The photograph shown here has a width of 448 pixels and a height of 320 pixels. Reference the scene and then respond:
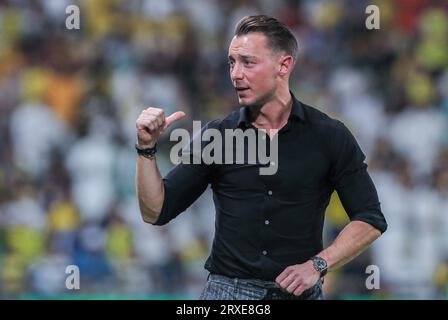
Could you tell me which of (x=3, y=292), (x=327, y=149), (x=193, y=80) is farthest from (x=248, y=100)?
(x=193, y=80)

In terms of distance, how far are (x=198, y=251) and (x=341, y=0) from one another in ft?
11.4

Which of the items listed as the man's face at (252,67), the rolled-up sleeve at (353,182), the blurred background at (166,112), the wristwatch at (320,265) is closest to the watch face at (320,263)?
the wristwatch at (320,265)

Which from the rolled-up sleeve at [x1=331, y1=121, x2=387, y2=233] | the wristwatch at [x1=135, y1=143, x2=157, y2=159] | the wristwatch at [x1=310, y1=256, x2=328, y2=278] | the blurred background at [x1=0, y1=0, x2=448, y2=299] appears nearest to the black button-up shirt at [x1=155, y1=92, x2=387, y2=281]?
the rolled-up sleeve at [x1=331, y1=121, x2=387, y2=233]

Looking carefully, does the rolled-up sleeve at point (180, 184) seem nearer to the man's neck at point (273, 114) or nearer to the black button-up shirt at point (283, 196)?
the black button-up shirt at point (283, 196)

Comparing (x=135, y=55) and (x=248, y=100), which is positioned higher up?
(x=135, y=55)

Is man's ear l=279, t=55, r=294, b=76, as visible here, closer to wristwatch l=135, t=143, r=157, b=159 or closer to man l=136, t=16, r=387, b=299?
man l=136, t=16, r=387, b=299

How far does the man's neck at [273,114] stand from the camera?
4.73 metres

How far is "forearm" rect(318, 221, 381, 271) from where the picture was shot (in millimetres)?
4574

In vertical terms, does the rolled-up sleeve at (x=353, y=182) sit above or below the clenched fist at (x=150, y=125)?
below

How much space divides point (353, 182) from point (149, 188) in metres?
0.87

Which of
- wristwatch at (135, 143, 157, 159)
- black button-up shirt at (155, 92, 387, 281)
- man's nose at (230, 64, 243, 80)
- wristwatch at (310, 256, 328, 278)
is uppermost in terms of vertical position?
man's nose at (230, 64, 243, 80)

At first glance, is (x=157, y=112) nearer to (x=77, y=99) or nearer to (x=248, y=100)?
(x=248, y=100)

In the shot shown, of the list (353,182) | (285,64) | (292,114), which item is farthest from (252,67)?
(353,182)

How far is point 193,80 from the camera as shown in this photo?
11250 mm
